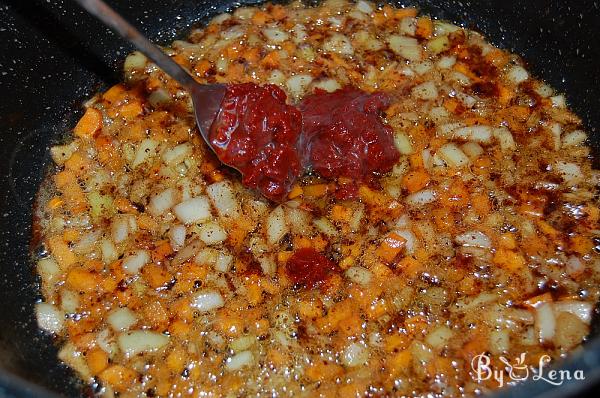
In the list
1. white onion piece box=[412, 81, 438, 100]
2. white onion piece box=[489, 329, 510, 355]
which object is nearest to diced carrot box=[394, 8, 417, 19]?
white onion piece box=[412, 81, 438, 100]

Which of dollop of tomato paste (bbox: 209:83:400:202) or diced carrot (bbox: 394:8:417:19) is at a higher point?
diced carrot (bbox: 394:8:417:19)

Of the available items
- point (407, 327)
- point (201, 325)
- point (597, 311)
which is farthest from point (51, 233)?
point (597, 311)

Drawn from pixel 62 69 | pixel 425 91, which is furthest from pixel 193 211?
pixel 425 91

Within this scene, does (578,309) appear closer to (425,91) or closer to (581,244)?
(581,244)

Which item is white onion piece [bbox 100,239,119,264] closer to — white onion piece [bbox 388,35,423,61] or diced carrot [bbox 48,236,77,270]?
diced carrot [bbox 48,236,77,270]

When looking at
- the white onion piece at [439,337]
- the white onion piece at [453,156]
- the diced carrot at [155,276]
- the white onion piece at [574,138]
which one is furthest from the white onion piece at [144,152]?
the white onion piece at [574,138]

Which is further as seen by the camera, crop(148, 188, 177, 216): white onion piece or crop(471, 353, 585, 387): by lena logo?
crop(148, 188, 177, 216): white onion piece
